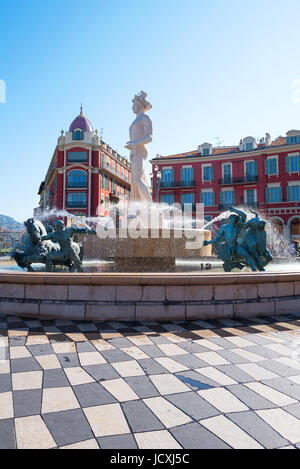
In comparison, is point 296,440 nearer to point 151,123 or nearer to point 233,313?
point 233,313

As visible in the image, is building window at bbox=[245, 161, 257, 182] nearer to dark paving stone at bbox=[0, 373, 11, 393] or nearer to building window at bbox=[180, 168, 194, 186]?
building window at bbox=[180, 168, 194, 186]

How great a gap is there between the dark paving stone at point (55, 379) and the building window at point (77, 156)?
3897 centimetres

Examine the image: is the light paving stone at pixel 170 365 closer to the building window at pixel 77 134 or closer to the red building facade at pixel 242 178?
the red building facade at pixel 242 178

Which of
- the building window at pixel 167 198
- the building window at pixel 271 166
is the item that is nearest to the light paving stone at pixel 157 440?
the building window at pixel 271 166

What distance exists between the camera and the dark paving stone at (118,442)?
1674 mm

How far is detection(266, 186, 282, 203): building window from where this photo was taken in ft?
103

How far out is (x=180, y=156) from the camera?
36.7 meters

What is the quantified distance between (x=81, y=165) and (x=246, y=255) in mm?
35439

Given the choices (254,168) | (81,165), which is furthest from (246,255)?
(81,165)

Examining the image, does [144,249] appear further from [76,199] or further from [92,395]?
[76,199]

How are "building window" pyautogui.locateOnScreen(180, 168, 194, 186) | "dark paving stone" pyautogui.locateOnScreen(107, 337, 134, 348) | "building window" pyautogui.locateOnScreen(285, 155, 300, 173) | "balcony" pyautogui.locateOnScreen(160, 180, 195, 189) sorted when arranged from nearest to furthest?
"dark paving stone" pyautogui.locateOnScreen(107, 337, 134, 348) → "building window" pyautogui.locateOnScreen(285, 155, 300, 173) → "balcony" pyautogui.locateOnScreen(160, 180, 195, 189) → "building window" pyautogui.locateOnScreen(180, 168, 194, 186)

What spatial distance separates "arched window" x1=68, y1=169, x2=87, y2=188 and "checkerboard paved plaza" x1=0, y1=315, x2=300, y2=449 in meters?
36.7

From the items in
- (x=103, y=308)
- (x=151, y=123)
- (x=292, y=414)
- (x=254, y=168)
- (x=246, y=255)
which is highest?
(x=254, y=168)

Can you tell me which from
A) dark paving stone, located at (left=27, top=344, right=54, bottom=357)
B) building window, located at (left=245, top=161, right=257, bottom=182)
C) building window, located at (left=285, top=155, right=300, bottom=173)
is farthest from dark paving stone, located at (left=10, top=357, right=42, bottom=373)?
building window, located at (left=285, top=155, right=300, bottom=173)
